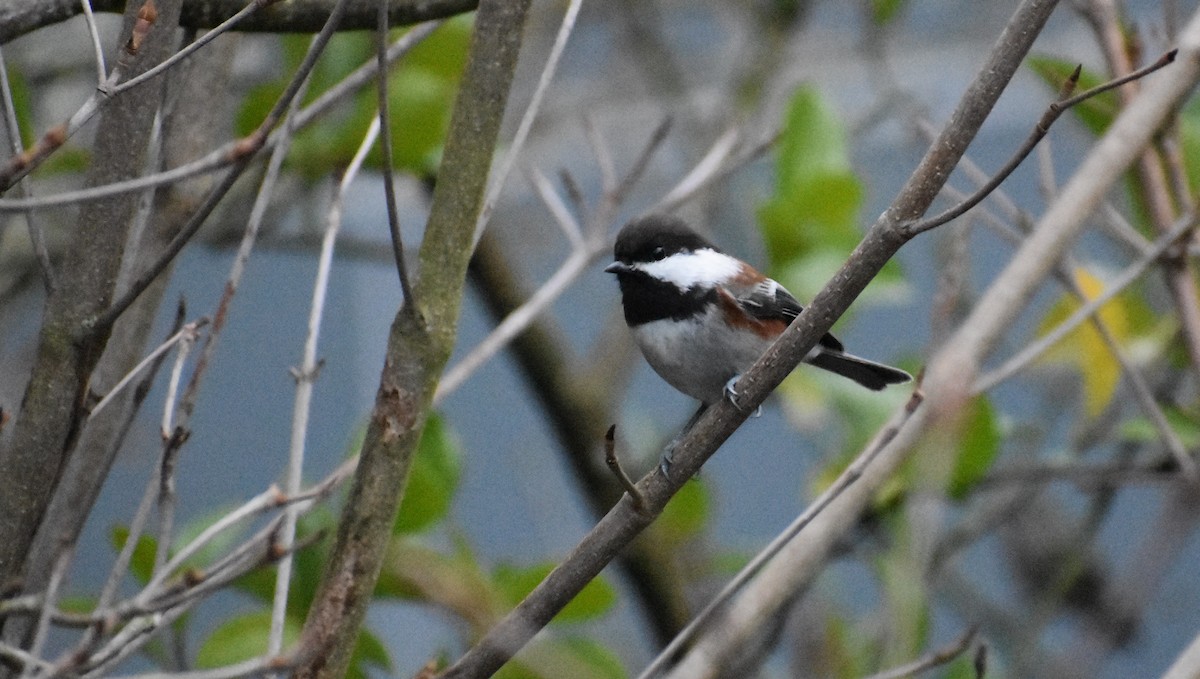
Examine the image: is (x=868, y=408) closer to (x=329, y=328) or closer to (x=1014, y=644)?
(x=1014, y=644)

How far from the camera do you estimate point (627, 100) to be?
179 inches

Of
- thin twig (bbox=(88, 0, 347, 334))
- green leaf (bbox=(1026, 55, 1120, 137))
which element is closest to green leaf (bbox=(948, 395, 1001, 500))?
green leaf (bbox=(1026, 55, 1120, 137))

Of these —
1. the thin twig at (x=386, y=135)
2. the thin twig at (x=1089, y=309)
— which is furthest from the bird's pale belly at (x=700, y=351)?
the thin twig at (x=386, y=135)

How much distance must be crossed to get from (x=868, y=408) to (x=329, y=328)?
220 cm

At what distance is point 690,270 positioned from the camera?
87.9 inches

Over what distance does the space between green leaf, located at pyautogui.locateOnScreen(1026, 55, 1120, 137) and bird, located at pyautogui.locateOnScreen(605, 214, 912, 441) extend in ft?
2.08

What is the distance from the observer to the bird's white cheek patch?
7.21ft

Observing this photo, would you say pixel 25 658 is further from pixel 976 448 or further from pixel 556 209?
pixel 976 448

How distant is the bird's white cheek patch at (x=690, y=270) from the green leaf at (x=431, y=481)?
49 centimetres

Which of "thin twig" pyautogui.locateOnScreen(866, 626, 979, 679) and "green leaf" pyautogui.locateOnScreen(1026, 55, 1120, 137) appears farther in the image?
"green leaf" pyautogui.locateOnScreen(1026, 55, 1120, 137)

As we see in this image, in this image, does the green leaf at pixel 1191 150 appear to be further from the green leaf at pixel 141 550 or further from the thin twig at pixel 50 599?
the thin twig at pixel 50 599

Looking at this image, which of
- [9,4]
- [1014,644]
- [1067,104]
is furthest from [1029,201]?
[9,4]

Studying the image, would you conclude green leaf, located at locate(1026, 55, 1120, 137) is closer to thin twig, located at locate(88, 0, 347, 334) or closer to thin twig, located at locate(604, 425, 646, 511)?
thin twig, located at locate(604, 425, 646, 511)

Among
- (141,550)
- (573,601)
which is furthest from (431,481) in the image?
(141,550)
